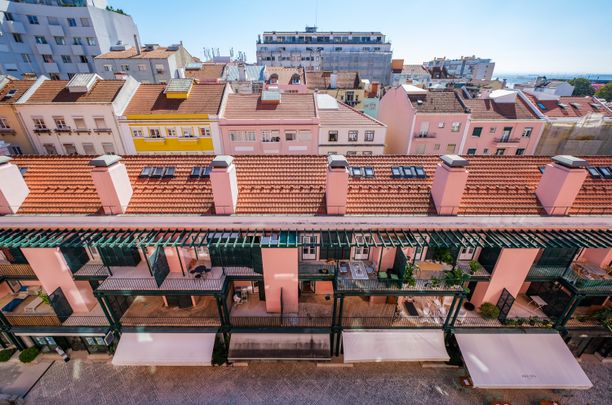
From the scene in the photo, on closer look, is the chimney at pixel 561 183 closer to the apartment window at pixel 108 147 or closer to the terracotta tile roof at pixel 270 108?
the terracotta tile roof at pixel 270 108

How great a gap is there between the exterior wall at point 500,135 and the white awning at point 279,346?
3040cm

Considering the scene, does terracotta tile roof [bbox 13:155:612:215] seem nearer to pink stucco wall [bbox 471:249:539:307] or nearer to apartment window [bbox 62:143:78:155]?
Answer: pink stucco wall [bbox 471:249:539:307]

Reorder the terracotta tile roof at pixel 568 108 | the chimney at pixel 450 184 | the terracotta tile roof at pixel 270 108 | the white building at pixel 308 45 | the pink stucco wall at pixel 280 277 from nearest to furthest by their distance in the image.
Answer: the chimney at pixel 450 184, the pink stucco wall at pixel 280 277, the terracotta tile roof at pixel 270 108, the terracotta tile roof at pixel 568 108, the white building at pixel 308 45

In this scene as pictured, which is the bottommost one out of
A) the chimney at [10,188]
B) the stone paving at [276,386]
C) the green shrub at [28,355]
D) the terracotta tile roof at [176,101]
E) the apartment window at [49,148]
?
the stone paving at [276,386]

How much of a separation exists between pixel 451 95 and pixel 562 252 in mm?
25142

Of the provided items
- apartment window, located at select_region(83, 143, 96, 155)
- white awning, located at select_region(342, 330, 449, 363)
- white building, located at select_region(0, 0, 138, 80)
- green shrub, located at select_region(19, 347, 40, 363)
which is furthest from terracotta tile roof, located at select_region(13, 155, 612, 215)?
white building, located at select_region(0, 0, 138, 80)

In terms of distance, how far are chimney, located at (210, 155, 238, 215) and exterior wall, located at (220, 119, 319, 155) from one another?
1500cm

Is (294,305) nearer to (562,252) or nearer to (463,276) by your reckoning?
(463,276)

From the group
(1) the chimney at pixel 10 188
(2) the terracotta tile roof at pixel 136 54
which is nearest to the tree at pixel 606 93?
(2) the terracotta tile roof at pixel 136 54

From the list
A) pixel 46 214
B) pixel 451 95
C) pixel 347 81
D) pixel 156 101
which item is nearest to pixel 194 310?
pixel 46 214

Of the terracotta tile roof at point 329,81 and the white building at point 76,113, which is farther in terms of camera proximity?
the terracotta tile roof at point 329,81

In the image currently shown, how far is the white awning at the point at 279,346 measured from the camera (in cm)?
1532

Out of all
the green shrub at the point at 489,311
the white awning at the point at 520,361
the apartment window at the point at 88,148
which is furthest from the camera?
the apartment window at the point at 88,148

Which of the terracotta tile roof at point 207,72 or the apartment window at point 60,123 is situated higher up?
the terracotta tile roof at point 207,72
